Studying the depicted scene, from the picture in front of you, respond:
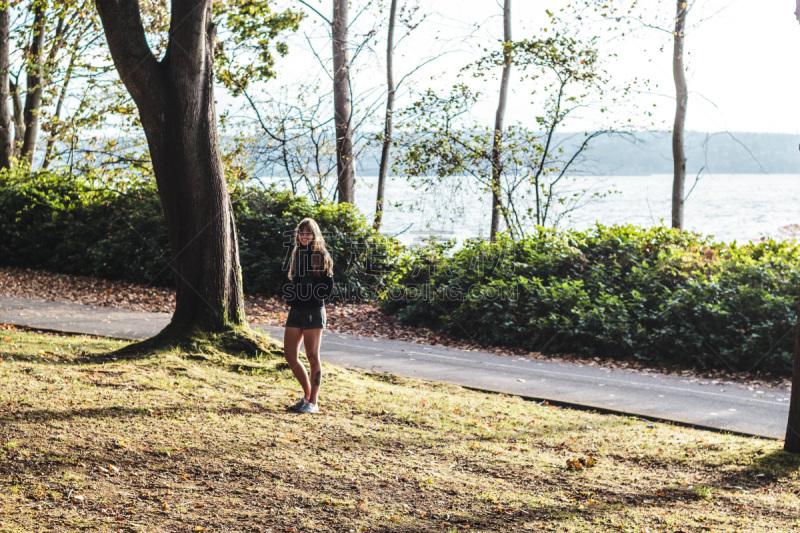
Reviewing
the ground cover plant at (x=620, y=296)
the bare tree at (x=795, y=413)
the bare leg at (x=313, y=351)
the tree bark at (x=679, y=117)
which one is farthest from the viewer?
the tree bark at (x=679, y=117)

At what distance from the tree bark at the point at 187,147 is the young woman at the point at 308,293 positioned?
212 cm

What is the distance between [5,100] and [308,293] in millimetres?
20084

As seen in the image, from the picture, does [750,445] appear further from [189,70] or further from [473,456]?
[189,70]

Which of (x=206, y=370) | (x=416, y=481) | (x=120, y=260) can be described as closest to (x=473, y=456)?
(x=416, y=481)

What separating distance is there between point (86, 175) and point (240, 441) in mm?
16381

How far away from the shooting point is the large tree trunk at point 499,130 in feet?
55.0

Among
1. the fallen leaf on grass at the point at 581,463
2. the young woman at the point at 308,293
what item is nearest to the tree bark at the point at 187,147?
the young woman at the point at 308,293

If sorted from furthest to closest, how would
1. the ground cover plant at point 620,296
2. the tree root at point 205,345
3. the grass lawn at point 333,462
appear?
the ground cover plant at point 620,296 → the tree root at point 205,345 → the grass lawn at point 333,462

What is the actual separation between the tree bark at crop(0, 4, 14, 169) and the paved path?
11.0 metres

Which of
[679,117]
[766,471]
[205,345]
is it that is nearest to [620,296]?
[679,117]

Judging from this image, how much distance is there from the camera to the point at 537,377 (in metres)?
9.84

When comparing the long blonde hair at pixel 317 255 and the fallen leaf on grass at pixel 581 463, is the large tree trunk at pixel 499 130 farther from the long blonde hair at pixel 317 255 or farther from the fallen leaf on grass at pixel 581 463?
the fallen leaf on grass at pixel 581 463

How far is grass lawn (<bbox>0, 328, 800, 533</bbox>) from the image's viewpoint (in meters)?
4.32

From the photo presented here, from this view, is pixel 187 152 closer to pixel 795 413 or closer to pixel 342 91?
pixel 795 413
